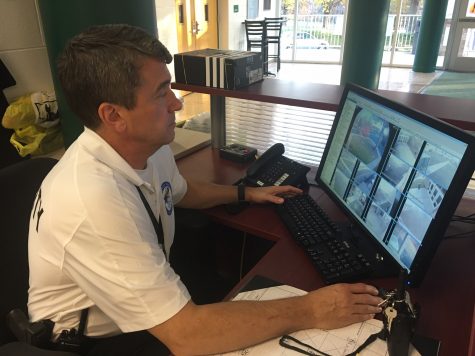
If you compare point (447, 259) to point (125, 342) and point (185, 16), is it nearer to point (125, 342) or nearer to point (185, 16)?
point (125, 342)

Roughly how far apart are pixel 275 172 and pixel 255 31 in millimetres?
6960

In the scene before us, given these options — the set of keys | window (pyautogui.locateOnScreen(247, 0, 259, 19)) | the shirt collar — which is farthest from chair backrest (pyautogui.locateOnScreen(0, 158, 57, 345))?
window (pyautogui.locateOnScreen(247, 0, 259, 19))

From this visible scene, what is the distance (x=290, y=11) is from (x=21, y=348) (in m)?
10.00

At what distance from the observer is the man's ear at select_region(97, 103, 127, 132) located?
0.93 m

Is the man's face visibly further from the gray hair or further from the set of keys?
the set of keys

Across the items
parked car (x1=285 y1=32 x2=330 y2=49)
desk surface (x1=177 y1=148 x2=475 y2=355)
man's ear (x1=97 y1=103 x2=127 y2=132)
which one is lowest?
parked car (x1=285 y1=32 x2=330 y2=49)

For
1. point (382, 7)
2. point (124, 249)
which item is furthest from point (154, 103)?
point (382, 7)

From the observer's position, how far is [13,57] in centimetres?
264

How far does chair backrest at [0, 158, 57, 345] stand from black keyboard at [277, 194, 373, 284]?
2.56ft

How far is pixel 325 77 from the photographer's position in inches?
312

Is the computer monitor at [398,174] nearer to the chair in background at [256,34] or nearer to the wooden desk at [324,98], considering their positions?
the wooden desk at [324,98]

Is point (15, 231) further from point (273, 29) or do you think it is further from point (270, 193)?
point (273, 29)

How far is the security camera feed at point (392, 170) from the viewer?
2.86 feet

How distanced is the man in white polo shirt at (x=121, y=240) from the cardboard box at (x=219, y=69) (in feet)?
2.01
